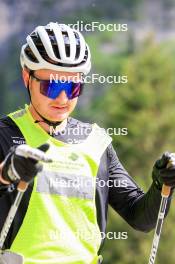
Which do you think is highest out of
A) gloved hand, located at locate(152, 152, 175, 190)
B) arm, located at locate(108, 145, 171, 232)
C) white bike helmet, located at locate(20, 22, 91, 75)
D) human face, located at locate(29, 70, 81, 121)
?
white bike helmet, located at locate(20, 22, 91, 75)

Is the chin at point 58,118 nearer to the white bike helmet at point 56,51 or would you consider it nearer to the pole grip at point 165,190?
the white bike helmet at point 56,51

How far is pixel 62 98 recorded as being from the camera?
18.0 ft

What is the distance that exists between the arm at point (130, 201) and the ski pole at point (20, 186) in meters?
0.81

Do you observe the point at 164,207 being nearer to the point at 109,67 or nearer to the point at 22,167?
the point at 22,167

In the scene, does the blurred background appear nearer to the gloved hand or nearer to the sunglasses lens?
the sunglasses lens

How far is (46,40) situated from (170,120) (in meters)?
44.4

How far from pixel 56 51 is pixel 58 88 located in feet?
0.72

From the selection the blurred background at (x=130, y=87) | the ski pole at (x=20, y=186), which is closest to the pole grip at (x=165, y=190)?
the ski pole at (x=20, y=186)

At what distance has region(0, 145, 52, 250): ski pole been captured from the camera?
4.76m

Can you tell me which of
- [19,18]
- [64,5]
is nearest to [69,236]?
[19,18]

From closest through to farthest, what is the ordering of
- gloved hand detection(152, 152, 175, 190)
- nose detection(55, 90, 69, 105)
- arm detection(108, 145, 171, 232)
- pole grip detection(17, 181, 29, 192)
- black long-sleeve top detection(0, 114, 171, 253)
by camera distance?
pole grip detection(17, 181, 29, 192) < gloved hand detection(152, 152, 175, 190) < black long-sleeve top detection(0, 114, 171, 253) < nose detection(55, 90, 69, 105) < arm detection(108, 145, 171, 232)

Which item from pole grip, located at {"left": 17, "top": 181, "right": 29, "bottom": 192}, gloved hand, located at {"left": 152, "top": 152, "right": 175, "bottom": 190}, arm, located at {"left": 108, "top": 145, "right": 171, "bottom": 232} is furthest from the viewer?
arm, located at {"left": 108, "top": 145, "right": 171, "bottom": 232}

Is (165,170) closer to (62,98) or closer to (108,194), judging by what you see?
(108,194)

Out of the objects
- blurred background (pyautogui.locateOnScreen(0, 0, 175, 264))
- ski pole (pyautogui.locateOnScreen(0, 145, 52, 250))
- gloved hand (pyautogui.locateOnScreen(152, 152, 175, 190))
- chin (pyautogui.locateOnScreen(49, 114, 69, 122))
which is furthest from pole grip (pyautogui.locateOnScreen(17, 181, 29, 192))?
blurred background (pyautogui.locateOnScreen(0, 0, 175, 264))
